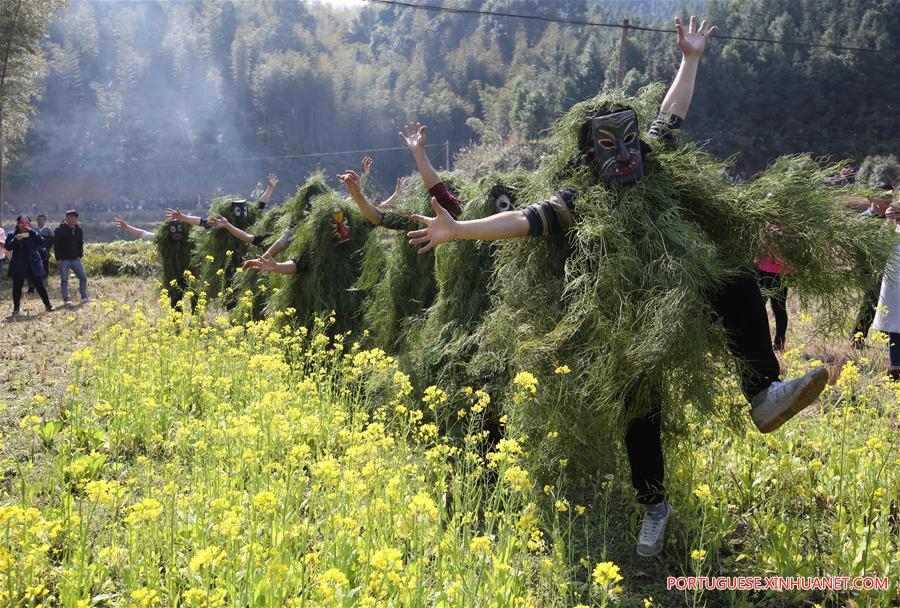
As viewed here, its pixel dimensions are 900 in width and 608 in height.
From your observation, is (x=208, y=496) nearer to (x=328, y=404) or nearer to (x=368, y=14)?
(x=328, y=404)

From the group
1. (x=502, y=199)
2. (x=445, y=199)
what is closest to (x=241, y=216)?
(x=445, y=199)

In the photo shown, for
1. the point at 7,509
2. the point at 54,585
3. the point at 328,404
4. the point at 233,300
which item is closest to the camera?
the point at 7,509

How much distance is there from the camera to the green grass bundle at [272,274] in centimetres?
727

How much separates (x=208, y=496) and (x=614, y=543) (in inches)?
74.7

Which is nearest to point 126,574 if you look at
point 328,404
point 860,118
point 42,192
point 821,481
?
point 328,404

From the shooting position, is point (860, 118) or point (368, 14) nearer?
point (860, 118)

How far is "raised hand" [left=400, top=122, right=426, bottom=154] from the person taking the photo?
492 cm

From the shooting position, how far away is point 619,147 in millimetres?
3193

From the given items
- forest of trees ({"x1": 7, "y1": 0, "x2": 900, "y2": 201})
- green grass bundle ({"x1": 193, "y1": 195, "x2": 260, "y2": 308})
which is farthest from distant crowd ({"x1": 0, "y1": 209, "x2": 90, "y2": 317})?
forest of trees ({"x1": 7, "y1": 0, "x2": 900, "y2": 201})

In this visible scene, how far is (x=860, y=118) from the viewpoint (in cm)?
4941

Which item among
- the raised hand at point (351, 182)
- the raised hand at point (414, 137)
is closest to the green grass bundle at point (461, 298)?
the raised hand at point (414, 137)

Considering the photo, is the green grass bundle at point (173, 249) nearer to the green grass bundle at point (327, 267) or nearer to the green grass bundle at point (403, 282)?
the green grass bundle at point (327, 267)

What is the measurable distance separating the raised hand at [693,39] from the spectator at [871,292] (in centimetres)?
107

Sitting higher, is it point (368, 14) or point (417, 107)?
point (368, 14)
